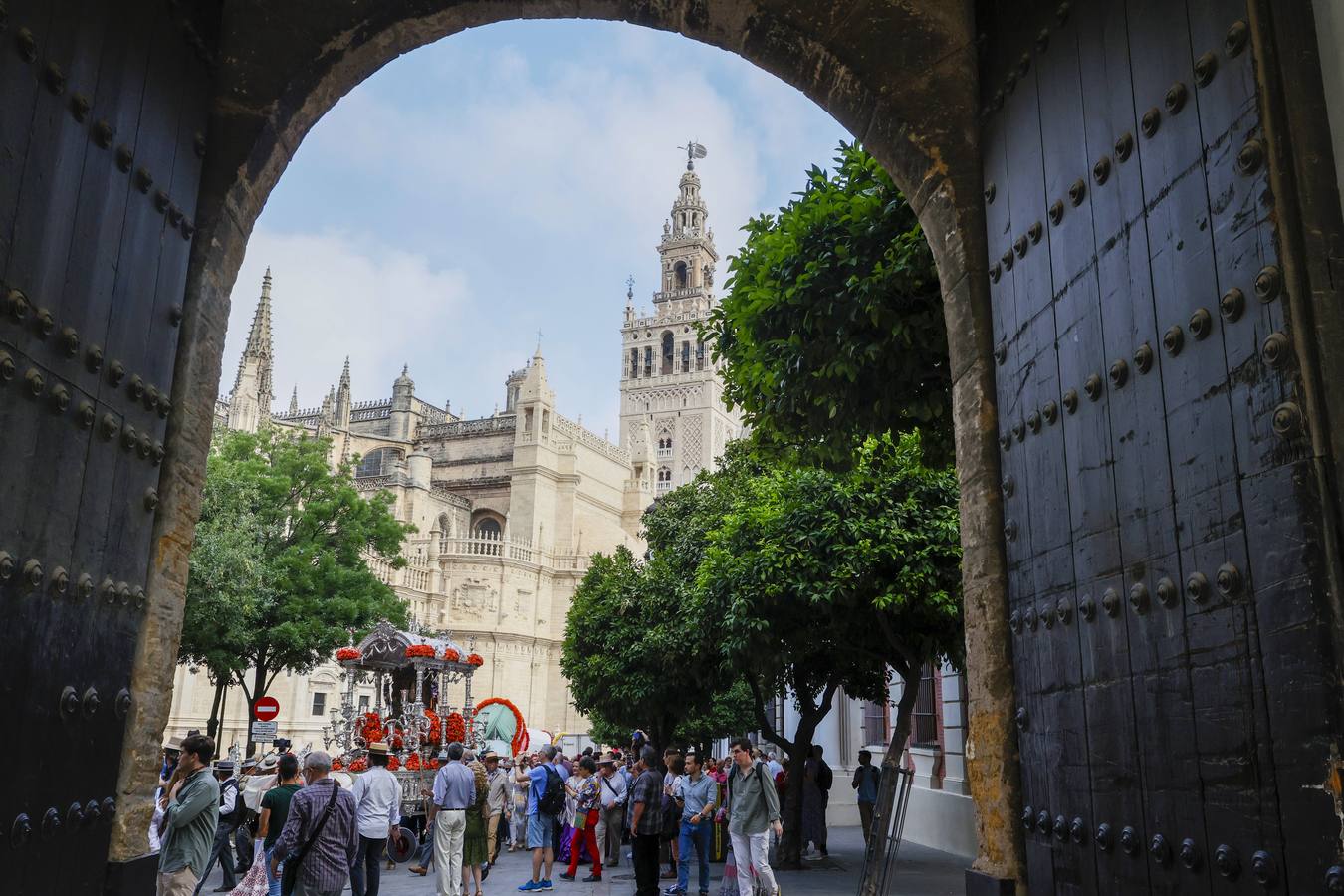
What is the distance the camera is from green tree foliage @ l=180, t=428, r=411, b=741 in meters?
21.7

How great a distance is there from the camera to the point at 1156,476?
272 centimetres

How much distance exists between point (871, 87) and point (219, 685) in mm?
23142

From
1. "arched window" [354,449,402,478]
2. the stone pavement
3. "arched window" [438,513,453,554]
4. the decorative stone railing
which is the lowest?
the stone pavement

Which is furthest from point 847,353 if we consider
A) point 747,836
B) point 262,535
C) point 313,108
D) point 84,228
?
point 262,535

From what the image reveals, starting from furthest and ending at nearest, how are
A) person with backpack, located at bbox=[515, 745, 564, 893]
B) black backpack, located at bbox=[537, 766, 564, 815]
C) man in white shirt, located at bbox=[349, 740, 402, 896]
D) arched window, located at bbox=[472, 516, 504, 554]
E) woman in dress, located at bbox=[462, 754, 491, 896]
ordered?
arched window, located at bbox=[472, 516, 504, 554] → black backpack, located at bbox=[537, 766, 564, 815] → person with backpack, located at bbox=[515, 745, 564, 893] → woman in dress, located at bbox=[462, 754, 491, 896] → man in white shirt, located at bbox=[349, 740, 402, 896]

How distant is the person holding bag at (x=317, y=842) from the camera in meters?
6.37

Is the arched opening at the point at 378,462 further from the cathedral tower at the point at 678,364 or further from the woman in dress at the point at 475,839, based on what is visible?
the woman in dress at the point at 475,839

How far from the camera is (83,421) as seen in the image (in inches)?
122

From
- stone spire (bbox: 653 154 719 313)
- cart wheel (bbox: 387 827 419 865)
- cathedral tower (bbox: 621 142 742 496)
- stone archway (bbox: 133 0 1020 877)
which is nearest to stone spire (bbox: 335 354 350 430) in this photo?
cathedral tower (bbox: 621 142 742 496)

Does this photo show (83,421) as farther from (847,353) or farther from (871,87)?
(847,353)

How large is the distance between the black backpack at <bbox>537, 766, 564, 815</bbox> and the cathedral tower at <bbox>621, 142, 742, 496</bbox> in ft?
176

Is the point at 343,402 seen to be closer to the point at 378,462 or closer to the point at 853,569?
the point at 378,462

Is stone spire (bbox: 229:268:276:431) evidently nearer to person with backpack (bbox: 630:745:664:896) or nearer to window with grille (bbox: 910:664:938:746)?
window with grille (bbox: 910:664:938:746)

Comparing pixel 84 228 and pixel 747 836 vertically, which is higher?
pixel 84 228
